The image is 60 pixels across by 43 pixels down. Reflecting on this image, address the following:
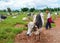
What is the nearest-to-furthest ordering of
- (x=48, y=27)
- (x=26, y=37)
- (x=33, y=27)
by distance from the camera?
(x=33, y=27)
(x=26, y=37)
(x=48, y=27)

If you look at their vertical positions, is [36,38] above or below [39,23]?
below

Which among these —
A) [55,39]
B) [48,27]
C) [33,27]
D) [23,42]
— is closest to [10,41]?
[23,42]

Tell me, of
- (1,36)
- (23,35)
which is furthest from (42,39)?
(1,36)

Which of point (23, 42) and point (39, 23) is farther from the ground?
point (39, 23)

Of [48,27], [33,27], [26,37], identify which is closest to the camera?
[33,27]

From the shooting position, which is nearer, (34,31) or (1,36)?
(34,31)

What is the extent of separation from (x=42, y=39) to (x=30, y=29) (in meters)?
0.90

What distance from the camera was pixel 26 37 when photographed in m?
11.2

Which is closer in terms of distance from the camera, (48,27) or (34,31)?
(34,31)

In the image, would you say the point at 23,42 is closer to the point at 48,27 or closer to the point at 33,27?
the point at 33,27

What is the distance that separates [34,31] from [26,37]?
2.39 ft

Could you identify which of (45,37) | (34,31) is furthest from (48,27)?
(34,31)

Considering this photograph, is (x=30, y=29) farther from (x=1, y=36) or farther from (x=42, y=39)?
(x=1, y=36)

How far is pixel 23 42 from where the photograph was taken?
1086 centimetres
